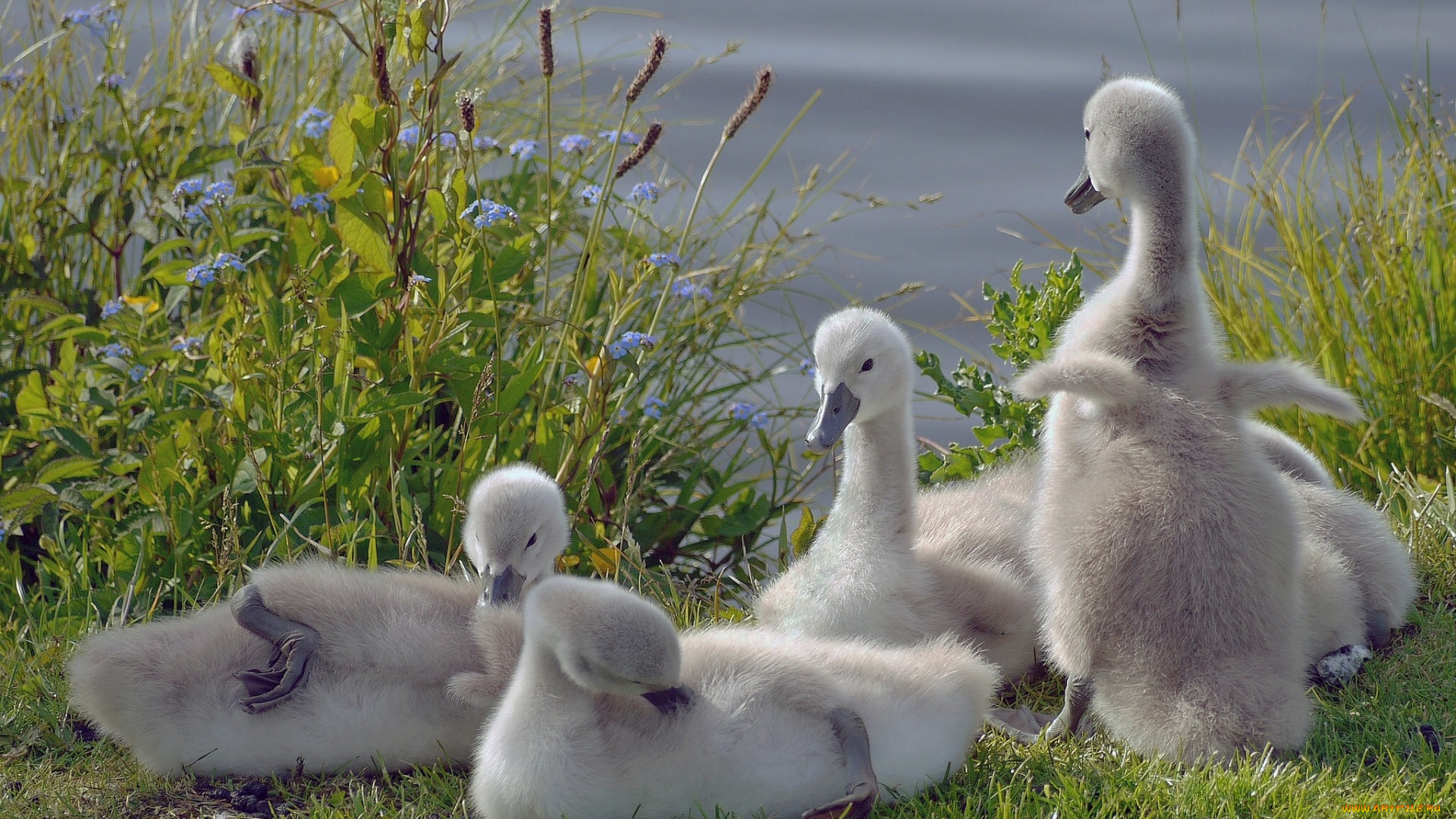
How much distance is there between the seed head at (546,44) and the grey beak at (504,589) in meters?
1.44

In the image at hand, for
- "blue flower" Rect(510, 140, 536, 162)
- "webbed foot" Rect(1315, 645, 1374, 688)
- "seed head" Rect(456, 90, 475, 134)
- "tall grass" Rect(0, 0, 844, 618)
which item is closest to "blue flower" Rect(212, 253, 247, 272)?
"tall grass" Rect(0, 0, 844, 618)

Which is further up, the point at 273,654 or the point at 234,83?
the point at 234,83

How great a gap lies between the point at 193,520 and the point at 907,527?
7.22 feet

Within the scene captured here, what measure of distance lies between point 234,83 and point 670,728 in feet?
9.24

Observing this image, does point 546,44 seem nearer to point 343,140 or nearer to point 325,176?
point 343,140

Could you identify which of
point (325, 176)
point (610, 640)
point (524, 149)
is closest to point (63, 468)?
point (325, 176)

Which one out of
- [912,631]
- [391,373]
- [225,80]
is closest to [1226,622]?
[912,631]

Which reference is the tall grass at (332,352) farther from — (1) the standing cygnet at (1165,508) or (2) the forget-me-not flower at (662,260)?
(1) the standing cygnet at (1165,508)

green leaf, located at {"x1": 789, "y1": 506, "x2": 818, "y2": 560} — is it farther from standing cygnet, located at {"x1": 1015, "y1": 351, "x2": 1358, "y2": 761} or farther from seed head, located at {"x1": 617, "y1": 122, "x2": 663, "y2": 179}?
standing cygnet, located at {"x1": 1015, "y1": 351, "x2": 1358, "y2": 761}

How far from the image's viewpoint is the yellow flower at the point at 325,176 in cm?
470

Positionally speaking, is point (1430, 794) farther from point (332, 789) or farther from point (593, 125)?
point (593, 125)

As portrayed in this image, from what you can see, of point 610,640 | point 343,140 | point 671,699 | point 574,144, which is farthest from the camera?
point 574,144

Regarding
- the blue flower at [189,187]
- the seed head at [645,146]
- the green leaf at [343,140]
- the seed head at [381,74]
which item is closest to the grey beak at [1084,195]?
the seed head at [645,146]

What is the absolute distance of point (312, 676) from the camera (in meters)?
3.34
